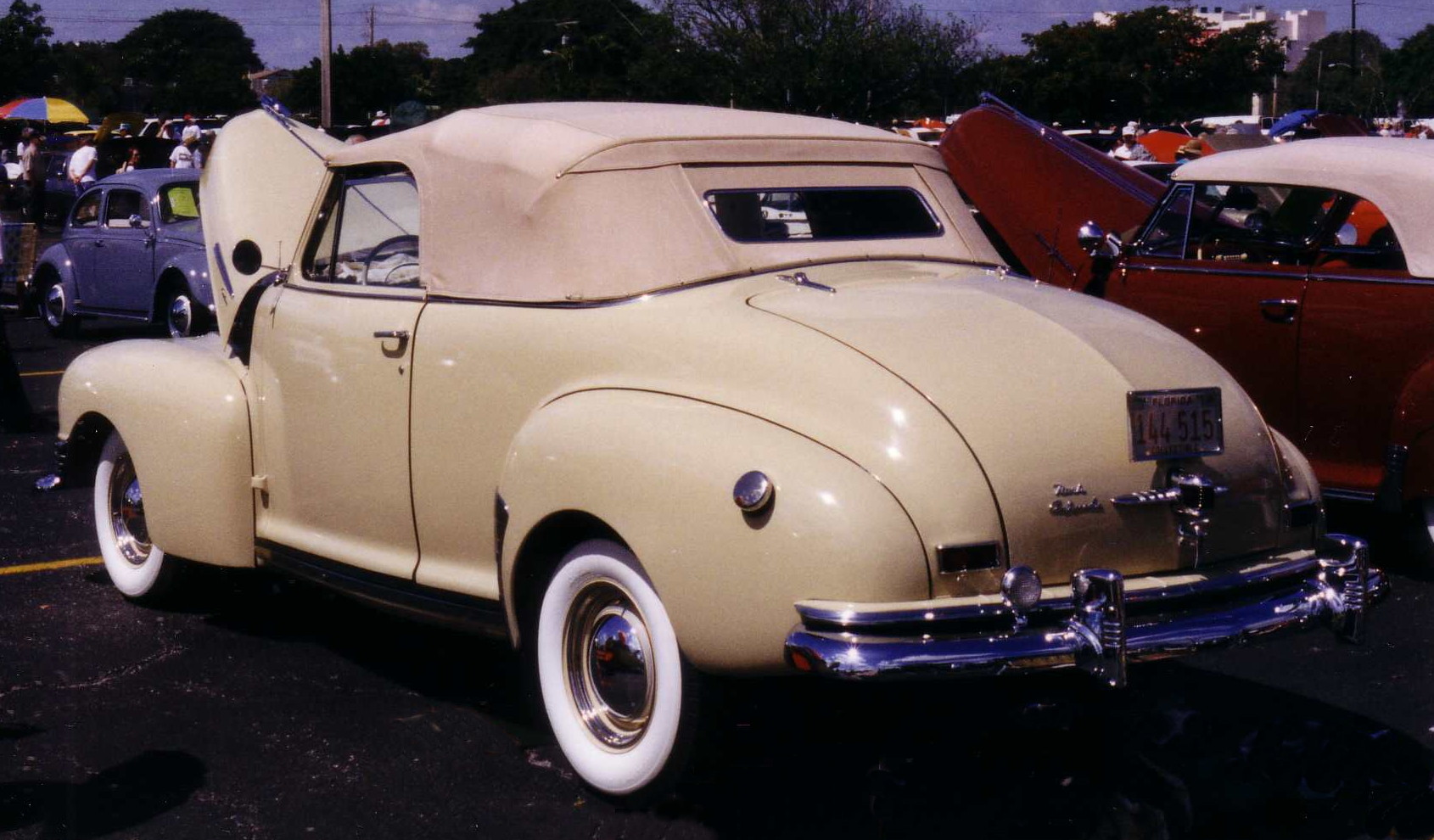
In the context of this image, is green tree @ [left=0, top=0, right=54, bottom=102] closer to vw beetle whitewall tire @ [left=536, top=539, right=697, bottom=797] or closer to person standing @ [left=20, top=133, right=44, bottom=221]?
person standing @ [left=20, top=133, right=44, bottom=221]

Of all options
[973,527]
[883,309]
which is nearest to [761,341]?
[883,309]

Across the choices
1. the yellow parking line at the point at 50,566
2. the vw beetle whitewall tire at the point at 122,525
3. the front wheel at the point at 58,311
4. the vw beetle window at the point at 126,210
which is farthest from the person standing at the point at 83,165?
the vw beetle whitewall tire at the point at 122,525

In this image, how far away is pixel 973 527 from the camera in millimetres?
3412

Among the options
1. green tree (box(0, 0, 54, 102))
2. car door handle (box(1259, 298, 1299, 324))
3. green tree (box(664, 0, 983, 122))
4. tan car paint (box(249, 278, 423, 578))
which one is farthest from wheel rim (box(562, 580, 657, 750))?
green tree (box(0, 0, 54, 102))

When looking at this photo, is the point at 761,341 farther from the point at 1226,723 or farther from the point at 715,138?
the point at 1226,723

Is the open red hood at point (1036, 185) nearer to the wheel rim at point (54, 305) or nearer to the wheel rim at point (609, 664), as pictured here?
the wheel rim at point (609, 664)

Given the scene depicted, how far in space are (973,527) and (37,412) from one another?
8.98m

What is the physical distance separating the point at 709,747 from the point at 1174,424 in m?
1.37

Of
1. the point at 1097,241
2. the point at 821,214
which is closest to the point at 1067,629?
the point at 821,214

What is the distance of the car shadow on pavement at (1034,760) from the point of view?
12.5 feet

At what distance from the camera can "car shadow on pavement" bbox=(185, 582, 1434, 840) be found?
3.80m

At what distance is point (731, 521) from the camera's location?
3.41 meters

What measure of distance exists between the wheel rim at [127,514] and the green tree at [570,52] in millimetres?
38298

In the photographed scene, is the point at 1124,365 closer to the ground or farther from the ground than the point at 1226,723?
farther from the ground
